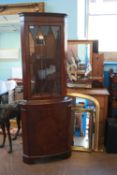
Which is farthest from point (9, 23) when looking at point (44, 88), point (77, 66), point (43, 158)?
point (43, 158)

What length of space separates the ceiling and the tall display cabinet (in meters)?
1.28

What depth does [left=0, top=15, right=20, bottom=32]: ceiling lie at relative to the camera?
3.60 m

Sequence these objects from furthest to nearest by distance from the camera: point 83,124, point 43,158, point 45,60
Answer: point 83,124 → point 43,158 → point 45,60

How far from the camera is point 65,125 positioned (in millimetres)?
2674

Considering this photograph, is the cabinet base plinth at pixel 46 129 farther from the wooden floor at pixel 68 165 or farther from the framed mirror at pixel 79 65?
the framed mirror at pixel 79 65

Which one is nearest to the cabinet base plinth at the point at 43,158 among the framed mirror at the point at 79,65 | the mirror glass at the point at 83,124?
the mirror glass at the point at 83,124

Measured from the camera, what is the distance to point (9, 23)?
11.9ft

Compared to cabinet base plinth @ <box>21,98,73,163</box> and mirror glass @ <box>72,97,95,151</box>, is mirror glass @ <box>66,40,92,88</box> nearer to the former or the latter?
mirror glass @ <box>72,97,95,151</box>

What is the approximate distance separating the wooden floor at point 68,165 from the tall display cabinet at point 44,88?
12cm

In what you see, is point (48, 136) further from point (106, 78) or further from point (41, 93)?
point (106, 78)

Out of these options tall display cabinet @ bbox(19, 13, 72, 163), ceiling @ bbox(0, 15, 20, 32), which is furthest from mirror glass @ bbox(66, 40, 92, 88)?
ceiling @ bbox(0, 15, 20, 32)

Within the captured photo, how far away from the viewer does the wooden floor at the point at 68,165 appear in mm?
2523

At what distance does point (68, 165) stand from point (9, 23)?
2.38 m

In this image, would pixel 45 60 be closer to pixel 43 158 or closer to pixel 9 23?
pixel 43 158
